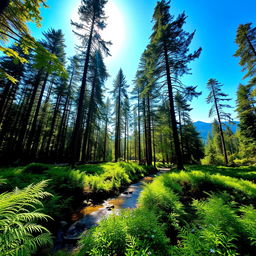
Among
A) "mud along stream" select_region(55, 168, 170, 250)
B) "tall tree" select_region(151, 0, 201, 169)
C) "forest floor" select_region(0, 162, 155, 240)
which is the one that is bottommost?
"mud along stream" select_region(55, 168, 170, 250)

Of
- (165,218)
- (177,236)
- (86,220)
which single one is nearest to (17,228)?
(86,220)

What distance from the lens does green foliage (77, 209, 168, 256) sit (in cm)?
174

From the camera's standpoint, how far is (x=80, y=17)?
9.86 meters

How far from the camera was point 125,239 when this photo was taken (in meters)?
1.87

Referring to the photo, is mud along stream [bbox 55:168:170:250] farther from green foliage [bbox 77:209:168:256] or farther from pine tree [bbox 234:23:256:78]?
pine tree [bbox 234:23:256:78]

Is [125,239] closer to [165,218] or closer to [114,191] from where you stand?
[165,218]

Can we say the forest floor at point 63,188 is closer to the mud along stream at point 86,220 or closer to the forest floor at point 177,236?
the mud along stream at point 86,220

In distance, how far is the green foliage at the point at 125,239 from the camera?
68.4 inches

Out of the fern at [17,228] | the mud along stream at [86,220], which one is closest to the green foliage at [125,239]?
the mud along stream at [86,220]

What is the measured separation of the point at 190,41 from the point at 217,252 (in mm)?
12049

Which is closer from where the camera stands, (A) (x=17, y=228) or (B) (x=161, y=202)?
(A) (x=17, y=228)

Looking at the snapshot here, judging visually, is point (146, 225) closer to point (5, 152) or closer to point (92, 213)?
point (92, 213)

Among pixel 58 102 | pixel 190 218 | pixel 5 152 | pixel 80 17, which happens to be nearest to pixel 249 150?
pixel 190 218

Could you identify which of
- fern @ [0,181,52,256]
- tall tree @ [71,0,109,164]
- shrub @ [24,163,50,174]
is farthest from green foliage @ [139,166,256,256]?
tall tree @ [71,0,109,164]
